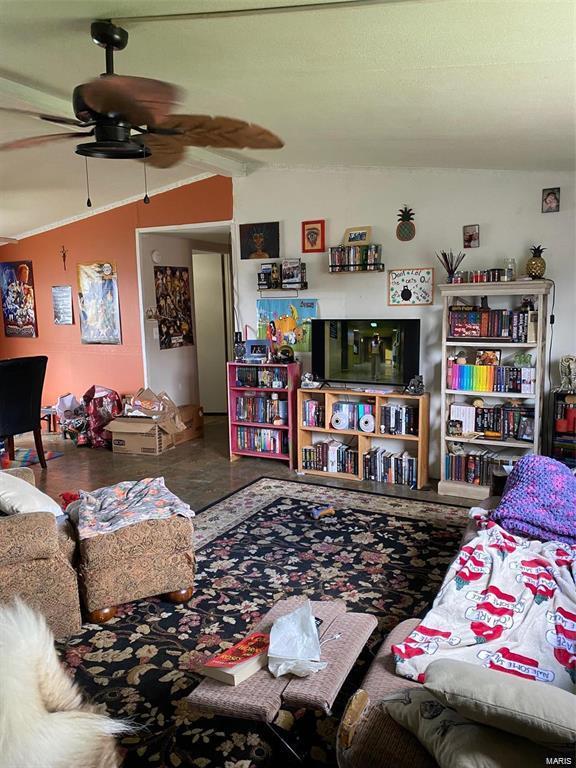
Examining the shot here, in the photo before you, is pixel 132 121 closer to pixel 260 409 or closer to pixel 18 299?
pixel 260 409

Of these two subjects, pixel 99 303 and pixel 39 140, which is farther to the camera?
pixel 99 303

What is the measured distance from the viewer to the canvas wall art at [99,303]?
6398 millimetres

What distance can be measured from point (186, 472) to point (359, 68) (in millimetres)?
3629

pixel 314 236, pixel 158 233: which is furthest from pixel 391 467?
pixel 158 233

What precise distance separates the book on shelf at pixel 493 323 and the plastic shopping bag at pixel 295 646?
9.41 feet

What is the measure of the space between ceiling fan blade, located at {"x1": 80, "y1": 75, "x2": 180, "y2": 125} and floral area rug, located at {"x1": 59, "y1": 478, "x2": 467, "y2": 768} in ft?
7.46

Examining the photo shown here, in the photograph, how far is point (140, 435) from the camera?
5711 mm

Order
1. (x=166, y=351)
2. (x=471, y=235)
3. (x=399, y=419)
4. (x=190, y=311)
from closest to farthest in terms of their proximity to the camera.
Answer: (x=471, y=235) < (x=399, y=419) < (x=166, y=351) < (x=190, y=311)

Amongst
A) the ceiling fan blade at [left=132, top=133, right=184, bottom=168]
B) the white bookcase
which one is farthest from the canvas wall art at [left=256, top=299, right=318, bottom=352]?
the ceiling fan blade at [left=132, top=133, right=184, bottom=168]

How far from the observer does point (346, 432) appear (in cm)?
486

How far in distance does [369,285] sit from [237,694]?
3778 mm

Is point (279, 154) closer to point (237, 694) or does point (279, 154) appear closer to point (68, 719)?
point (237, 694)

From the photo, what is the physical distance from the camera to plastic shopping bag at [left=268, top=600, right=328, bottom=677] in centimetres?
177

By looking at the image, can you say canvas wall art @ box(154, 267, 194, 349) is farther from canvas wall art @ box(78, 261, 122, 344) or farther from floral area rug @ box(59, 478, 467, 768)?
floral area rug @ box(59, 478, 467, 768)
